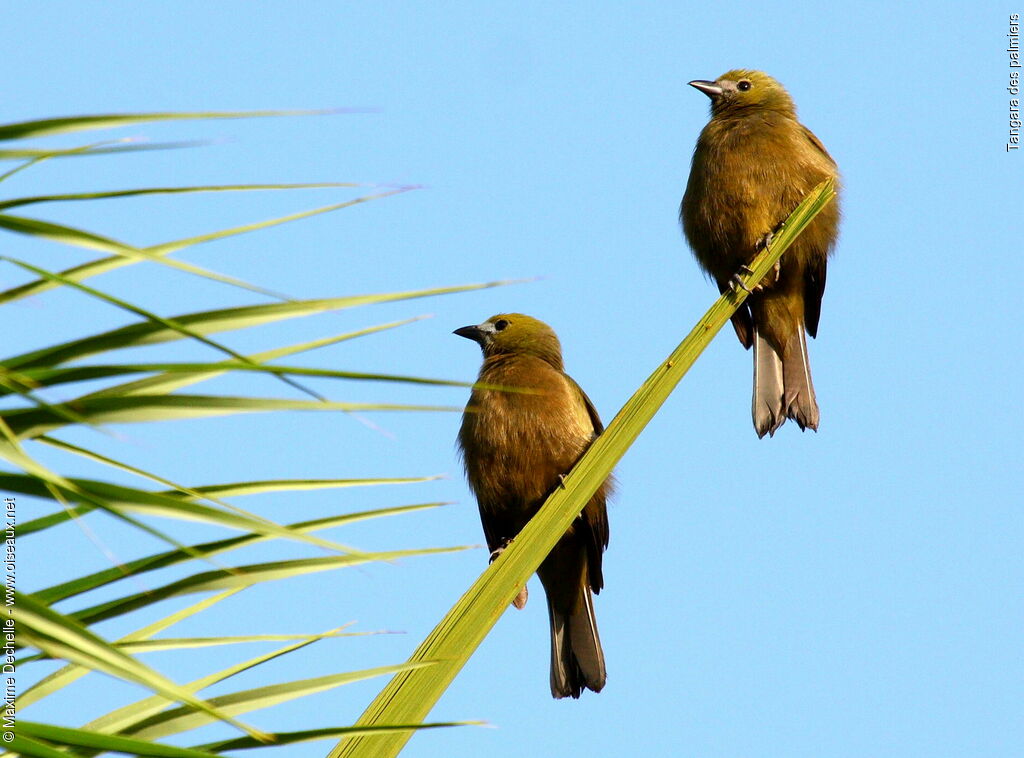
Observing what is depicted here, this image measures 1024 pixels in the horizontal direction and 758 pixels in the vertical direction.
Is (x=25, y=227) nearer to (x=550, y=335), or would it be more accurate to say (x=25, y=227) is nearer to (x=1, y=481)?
(x=1, y=481)

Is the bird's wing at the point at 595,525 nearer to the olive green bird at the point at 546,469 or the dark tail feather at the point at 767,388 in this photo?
the olive green bird at the point at 546,469

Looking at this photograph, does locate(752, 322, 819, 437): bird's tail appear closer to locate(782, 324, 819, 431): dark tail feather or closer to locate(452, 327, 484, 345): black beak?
locate(782, 324, 819, 431): dark tail feather

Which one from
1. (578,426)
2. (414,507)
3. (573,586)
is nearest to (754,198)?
(578,426)

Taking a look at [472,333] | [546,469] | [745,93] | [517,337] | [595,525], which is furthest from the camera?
[745,93]

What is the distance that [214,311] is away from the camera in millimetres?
1350

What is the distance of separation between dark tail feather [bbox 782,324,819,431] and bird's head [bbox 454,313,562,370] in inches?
45.2

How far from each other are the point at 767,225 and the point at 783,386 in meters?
0.82

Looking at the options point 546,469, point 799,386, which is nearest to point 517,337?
point 546,469

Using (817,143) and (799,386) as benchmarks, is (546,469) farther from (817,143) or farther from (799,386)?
(817,143)

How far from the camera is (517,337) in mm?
5996

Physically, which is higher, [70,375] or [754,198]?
[754,198]

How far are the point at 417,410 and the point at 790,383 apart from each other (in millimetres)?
5043

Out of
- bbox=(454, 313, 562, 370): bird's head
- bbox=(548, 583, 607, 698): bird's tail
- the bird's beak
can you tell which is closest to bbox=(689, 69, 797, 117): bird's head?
the bird's beak

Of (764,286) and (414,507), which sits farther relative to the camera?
(764,286)
